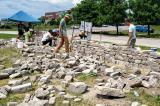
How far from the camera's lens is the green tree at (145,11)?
47.6 m

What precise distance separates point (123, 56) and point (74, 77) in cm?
448

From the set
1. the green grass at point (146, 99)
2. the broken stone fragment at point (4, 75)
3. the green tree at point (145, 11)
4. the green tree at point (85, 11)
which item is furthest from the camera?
the green tree at point (85, 11)

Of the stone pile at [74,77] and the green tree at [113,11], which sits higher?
the green tree at [113,11]

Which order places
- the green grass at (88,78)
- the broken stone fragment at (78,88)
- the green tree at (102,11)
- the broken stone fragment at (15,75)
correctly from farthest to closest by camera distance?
the green tree at (102,11) < the broken stone fragment at (15,75) < the green grass at (88,78) < the broken stone fragment at (78,88)

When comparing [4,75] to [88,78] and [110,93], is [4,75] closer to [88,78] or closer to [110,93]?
[88,78]

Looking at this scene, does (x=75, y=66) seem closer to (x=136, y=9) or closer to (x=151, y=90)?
(x=151, y=90)

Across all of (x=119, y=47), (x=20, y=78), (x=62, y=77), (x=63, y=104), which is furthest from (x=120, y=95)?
(x=119, y=47)

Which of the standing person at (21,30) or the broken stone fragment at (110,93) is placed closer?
the broken stone fragment at (110,93)

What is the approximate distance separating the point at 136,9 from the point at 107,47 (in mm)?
33562

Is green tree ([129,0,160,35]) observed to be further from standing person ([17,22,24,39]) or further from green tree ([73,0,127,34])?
standing person ([17,22,24,39])

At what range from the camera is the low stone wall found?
13.2m

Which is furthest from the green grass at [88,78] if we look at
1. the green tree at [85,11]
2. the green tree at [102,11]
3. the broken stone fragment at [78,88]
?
the green tree at [85,11]

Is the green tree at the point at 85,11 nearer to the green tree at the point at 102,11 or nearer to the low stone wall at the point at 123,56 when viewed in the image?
the green tree at the point at 102,11

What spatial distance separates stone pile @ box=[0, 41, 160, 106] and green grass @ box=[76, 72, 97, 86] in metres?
0.15
